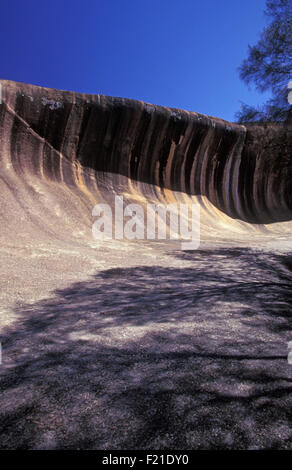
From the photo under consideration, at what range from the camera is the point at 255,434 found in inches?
63.9

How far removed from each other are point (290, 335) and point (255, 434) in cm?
166

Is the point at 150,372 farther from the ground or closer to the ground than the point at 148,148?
closer to the ground

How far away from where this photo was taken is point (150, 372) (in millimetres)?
2336

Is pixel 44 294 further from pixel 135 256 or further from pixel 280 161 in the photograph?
pixel 280 161

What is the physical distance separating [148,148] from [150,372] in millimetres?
13663

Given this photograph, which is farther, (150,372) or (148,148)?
(148,148)

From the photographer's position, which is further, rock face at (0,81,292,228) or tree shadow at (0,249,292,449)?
rock face at (0,81,292,228)

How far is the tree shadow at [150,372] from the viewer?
1.66m

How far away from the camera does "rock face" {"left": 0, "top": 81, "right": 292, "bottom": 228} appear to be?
Answer: 38.9 feet

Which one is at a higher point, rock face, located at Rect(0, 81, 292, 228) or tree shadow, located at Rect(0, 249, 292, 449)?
rock face, located at Rect(0, 81, 292, 228)

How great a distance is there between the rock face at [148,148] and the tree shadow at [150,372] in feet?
31.7

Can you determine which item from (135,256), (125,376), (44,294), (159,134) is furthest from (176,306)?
(159,134)

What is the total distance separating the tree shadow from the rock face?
967 cm
